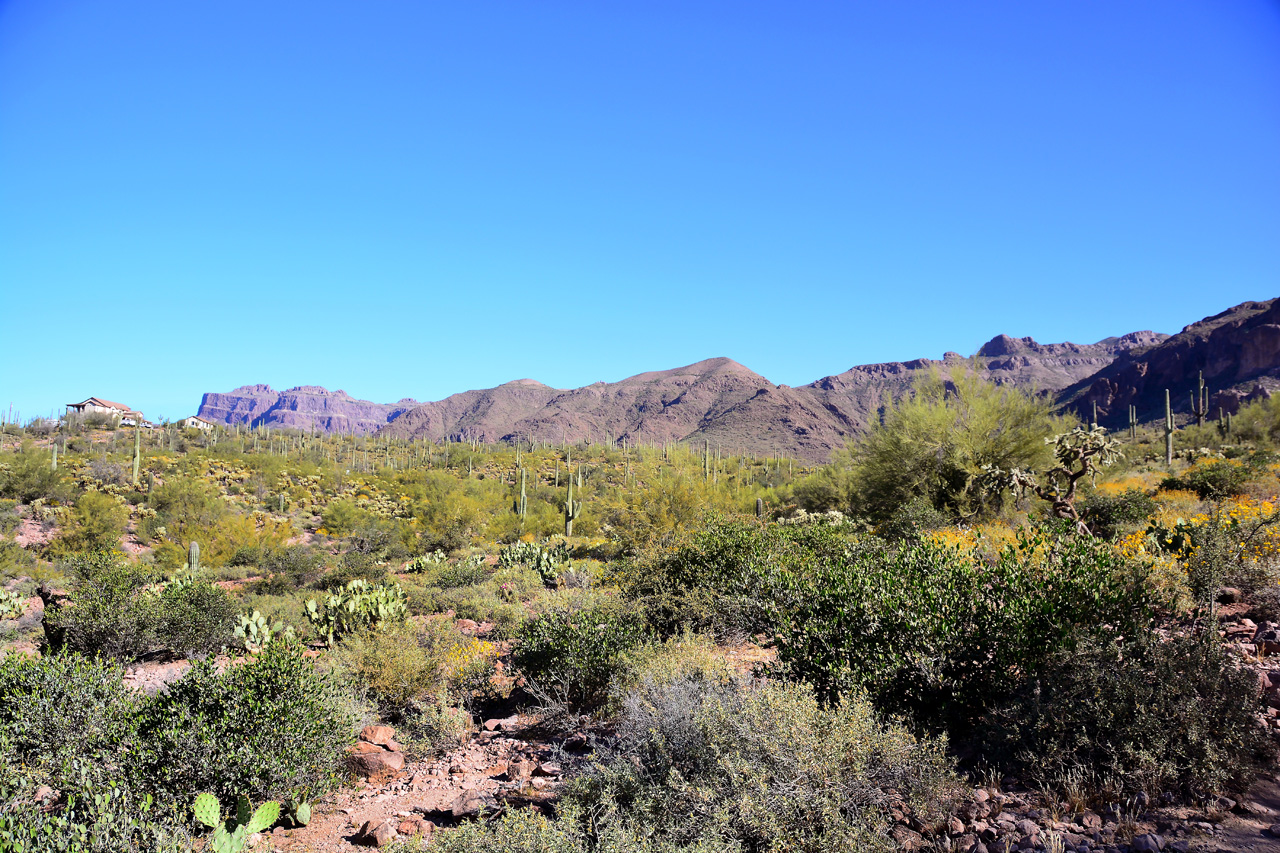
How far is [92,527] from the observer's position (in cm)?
2147

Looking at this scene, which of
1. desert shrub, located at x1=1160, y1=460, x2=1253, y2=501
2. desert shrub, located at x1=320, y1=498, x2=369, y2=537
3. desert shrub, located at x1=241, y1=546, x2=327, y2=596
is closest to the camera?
desert shrub, located at x1=1160, y1=460, x2=1253, y2=501

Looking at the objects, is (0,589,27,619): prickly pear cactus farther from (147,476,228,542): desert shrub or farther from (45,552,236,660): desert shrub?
(147,476,228,542): desert shrub

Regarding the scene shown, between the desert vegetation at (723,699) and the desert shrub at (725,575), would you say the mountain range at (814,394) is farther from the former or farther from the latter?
the desert vegetation at (723,699)

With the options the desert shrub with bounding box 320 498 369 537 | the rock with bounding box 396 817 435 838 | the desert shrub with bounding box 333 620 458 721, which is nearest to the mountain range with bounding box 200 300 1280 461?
the desert shrub with bounding box 320 498 369 537

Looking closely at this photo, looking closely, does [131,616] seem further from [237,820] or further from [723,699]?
[723,699]

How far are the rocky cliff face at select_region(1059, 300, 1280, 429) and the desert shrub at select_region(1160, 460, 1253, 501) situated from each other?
58479 mm

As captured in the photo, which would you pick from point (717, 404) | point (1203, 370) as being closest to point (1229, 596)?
point (1203, 370)

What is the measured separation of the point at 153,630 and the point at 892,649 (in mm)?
10234

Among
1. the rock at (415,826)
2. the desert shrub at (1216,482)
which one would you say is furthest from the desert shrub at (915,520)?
the rock at (415,826)

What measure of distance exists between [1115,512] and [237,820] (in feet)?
43.9

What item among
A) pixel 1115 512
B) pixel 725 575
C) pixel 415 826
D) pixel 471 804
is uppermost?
pixel 1115 512

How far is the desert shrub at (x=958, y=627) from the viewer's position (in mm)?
5230

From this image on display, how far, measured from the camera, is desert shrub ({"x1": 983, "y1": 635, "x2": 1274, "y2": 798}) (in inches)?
160

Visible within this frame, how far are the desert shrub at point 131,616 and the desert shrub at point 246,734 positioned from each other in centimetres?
493
